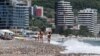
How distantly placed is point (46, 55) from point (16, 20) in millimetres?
63450

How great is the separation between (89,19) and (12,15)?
3429 centimetres

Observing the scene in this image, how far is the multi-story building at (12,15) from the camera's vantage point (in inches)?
3034

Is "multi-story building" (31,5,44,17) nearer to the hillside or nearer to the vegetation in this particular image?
the hillside

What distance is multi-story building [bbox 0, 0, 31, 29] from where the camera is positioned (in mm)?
77062

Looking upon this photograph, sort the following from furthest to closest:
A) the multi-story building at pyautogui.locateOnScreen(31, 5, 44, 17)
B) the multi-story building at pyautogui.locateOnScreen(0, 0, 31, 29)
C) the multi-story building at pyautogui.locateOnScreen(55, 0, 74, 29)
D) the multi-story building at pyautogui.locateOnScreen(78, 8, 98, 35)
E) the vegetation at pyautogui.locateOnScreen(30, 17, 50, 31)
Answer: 1. the multi-story building at pyautogui.locateOnScreen(31, 5, 44, 17)
2. the multi-story building at pyautogui.locateOnScreen(78, 8, 98, 35)
3. the multi-story building at pyautogui.locateOnScreen(55, 0, 74, 29)
4. the vegetation at pyautogui.locateOnScreen(30, 17, 50, 31)
5. the multi-story building at pyautogui.locateOnScreen(0, 0, 31, 29)

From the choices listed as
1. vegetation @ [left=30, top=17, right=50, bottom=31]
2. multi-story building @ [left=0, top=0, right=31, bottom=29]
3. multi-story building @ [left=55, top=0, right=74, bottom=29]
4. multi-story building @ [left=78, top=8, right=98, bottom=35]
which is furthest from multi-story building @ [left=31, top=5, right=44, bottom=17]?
multi-story building @ [left=0, top=0, right=31, bottom=29]

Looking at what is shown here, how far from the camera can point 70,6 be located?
367ft

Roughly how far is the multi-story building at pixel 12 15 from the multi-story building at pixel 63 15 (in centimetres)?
2137

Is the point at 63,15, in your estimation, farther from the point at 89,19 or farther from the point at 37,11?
the point at 37,11

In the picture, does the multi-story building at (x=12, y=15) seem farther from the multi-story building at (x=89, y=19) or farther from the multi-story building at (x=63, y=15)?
the multi-story building at (x=89, y=19)

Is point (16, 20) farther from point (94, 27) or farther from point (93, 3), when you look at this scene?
point (93, 3)

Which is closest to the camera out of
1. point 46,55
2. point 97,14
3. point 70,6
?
point 46,55

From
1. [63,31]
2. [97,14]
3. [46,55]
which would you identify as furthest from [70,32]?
[46,55]

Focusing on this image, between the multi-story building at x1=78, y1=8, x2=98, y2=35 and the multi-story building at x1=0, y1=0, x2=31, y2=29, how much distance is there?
26.5 m
